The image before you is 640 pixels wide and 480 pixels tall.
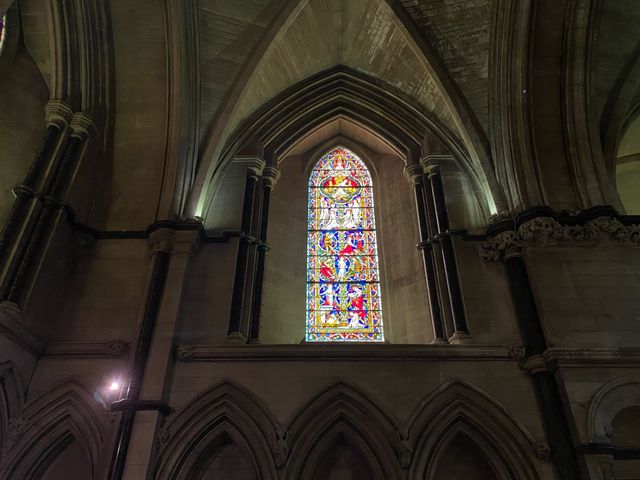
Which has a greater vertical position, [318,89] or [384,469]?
[318,89]

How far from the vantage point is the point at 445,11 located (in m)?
8.95

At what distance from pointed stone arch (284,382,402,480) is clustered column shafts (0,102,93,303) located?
3.98m

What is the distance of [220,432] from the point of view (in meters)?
6.32

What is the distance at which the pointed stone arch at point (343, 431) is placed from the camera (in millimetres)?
6051

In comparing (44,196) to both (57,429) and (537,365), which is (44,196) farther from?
(537,365)

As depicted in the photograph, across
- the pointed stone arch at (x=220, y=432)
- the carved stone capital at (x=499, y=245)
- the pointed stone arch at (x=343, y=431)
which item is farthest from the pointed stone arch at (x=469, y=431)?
the carved stone capital at (x=499, y=245)

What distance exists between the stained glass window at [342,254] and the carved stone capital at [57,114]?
447cm

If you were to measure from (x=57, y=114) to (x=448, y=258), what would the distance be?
21.5ft

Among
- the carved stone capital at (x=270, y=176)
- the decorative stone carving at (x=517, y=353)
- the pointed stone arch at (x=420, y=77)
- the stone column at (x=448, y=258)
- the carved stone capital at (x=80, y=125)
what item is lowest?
the decorative stone carving at (x=517, y=353)

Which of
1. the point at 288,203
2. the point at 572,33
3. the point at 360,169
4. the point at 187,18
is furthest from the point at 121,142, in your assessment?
the point at 572,33

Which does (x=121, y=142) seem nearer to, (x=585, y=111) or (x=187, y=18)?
(x=187, y=18)

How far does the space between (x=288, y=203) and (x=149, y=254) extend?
303 cm

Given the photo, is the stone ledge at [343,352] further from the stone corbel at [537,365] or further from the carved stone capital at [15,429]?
the carved stone capital at [15,429]

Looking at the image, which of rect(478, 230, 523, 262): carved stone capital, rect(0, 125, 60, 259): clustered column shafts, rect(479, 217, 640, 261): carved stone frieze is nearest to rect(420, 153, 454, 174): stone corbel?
rect(478, 230, 523, 262): carved stone capital
